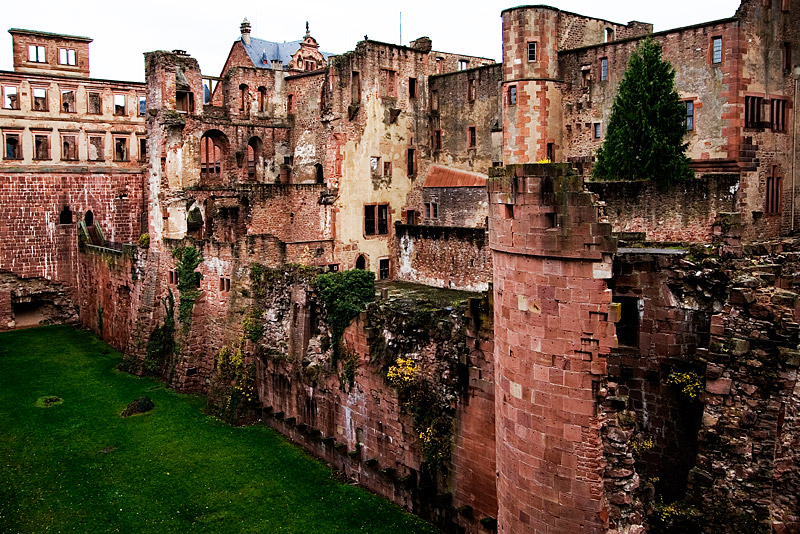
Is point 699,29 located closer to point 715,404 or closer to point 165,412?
point 715,404

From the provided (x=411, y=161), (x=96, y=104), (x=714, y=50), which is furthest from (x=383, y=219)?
(x=96, y=104)

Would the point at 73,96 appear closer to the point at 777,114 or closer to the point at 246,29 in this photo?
the point at 246,29

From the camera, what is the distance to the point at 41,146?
127ft

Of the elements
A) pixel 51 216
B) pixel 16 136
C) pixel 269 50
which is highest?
pixel 269 50

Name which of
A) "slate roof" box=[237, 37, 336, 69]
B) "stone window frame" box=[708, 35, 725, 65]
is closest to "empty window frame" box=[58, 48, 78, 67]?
"slate roof" box=[237, 37, 336, 69]

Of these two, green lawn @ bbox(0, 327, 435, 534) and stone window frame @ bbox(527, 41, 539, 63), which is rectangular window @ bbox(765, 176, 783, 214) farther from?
green lawn @ bbox(0, 327, 435, 534)

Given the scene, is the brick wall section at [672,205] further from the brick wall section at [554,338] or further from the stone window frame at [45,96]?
the stone window frame at [45,96]

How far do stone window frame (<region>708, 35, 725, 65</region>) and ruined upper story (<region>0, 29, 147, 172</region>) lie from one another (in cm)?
2831

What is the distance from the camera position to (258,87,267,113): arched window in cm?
3716

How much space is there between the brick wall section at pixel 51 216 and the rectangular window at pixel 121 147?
181cm

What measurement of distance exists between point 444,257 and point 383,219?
4.44 metres

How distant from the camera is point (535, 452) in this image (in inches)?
397

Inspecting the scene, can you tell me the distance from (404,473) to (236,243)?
10.6 metres

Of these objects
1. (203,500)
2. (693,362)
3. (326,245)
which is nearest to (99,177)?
(326,245)
